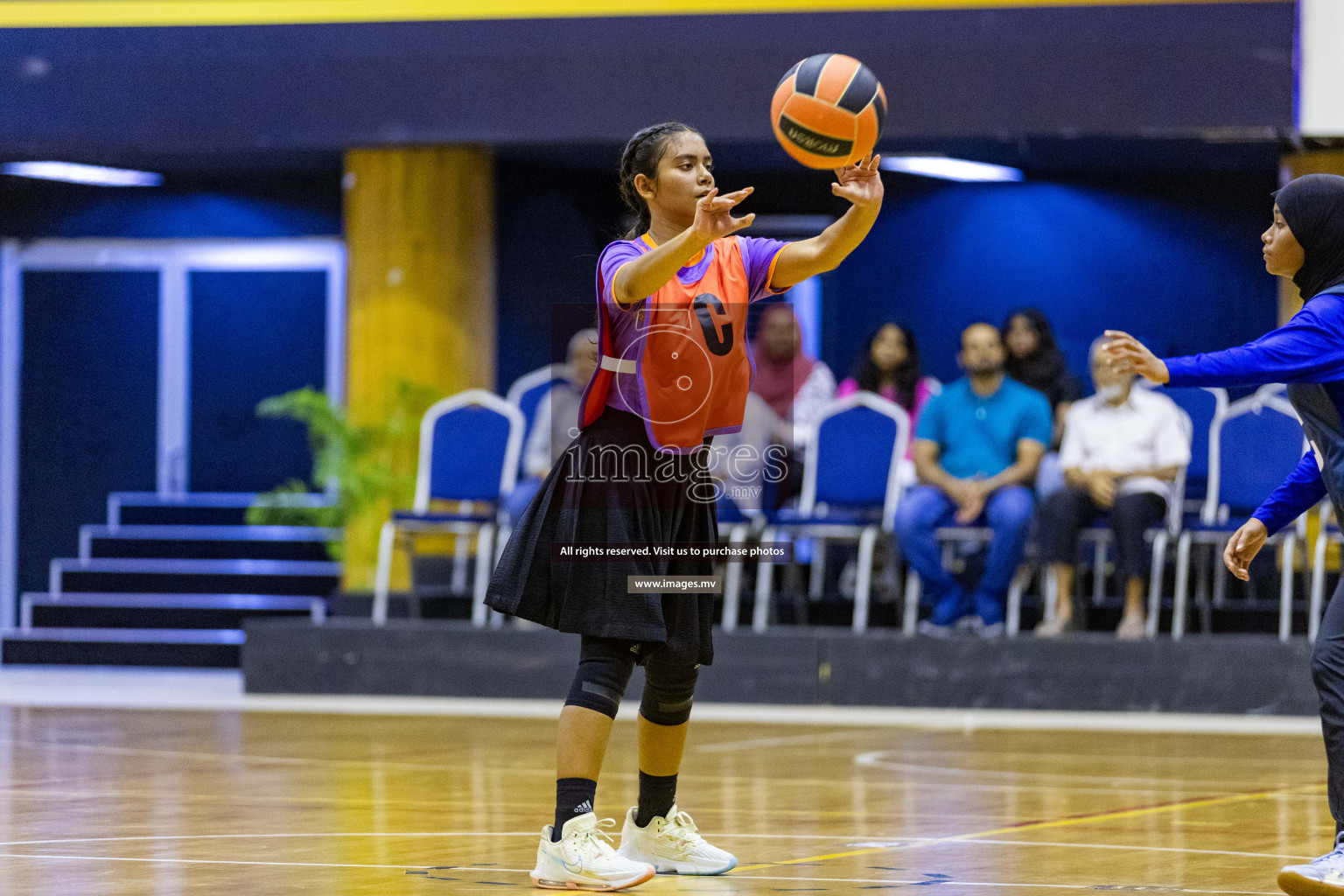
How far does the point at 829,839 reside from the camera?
405 centimetres

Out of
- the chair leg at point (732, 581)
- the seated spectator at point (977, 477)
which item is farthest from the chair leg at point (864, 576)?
the chair leg at point (732, 581)

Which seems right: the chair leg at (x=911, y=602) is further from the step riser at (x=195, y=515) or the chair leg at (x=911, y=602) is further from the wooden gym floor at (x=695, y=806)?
the step riser at (x=195, y=515)

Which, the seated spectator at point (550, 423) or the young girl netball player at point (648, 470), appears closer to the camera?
the young girl netball player at point (648, 470)

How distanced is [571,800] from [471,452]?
5.59 meters

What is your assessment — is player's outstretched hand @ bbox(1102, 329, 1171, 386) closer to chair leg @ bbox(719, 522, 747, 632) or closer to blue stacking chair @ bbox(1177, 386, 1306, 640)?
blue stacking chair @ bbox(1177, 386, 1306, 640)

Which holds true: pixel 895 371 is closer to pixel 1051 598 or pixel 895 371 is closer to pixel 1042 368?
pixel 1042 368

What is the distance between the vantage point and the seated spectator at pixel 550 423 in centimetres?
755

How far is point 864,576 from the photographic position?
802 centimetres

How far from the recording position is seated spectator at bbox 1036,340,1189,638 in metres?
7.59

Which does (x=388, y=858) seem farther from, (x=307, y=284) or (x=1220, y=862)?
(x=307, y=284)

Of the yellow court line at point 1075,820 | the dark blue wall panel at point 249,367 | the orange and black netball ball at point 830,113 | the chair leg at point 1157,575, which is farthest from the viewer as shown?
the dark blue wall panel at point 249,367

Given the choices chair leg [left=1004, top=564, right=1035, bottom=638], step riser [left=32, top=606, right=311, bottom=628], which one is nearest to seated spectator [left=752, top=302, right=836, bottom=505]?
chair leg [left=1004, top=564, right=1035, bottom=638]

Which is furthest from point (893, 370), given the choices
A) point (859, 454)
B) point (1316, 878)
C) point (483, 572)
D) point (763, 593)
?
point (1316, 878)

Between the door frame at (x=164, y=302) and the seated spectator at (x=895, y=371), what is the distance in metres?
4.56
